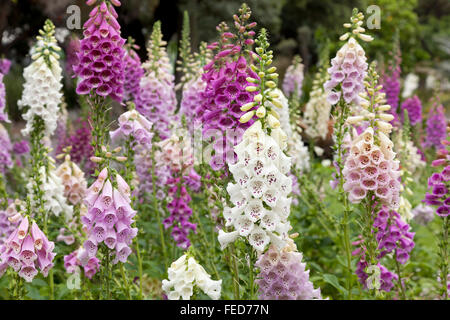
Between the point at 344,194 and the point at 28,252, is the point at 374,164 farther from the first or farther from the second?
the point at 28,252

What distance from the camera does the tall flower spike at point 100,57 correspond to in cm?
364

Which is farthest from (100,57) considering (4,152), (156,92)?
(4,152)

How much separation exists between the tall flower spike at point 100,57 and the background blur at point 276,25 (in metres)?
1.49

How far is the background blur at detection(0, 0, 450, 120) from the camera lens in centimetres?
952

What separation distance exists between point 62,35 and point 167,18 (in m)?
5.52

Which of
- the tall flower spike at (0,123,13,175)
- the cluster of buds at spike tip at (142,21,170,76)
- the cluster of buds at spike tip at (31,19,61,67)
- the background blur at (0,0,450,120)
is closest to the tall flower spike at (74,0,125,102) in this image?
the cluster of buds at spike tip at (31,19,61,67)

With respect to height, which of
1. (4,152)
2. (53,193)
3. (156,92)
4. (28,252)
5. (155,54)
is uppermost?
(155,54)

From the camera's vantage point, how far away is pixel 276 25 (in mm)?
14492

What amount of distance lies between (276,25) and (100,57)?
450 inches

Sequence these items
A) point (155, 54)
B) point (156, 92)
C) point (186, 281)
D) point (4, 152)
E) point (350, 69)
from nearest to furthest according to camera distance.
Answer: point (186, 281)
point (350, 69)
point (156, 92)
point (155, 54)
point (4, 152)

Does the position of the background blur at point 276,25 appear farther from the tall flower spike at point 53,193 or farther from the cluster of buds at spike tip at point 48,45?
the tall flower spike at point 53,193

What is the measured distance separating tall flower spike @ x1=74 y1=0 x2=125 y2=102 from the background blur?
149 cm
